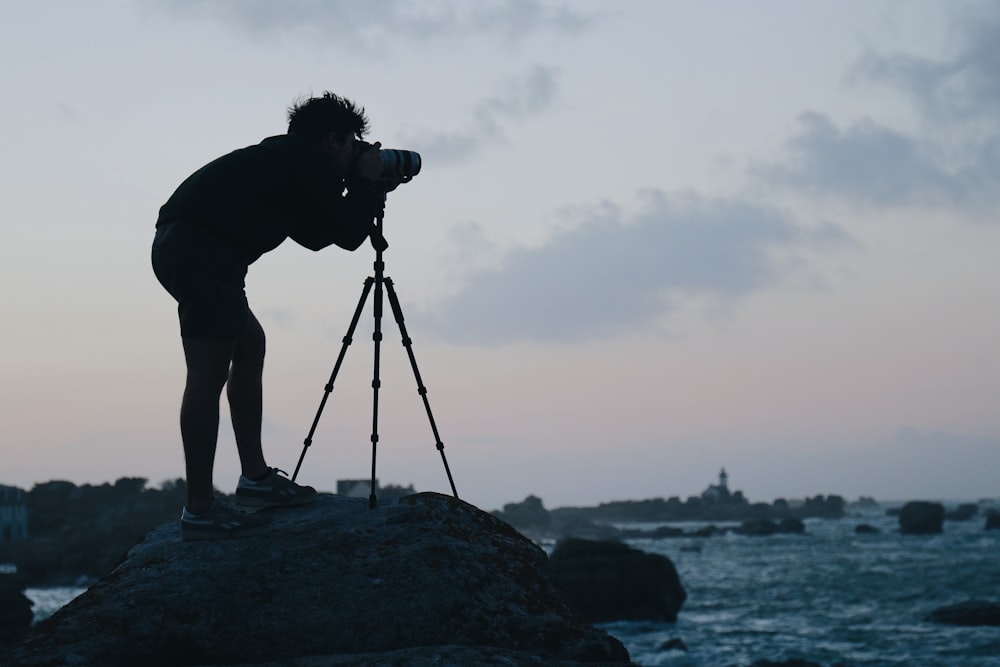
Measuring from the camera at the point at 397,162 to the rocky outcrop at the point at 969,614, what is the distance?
36807 millimetres

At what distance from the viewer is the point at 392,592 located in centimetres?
455

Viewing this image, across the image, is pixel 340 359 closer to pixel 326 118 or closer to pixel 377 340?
pixel 377 340

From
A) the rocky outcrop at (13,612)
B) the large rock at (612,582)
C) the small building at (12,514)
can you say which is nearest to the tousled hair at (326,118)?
the rocky outcrop at (13,612)

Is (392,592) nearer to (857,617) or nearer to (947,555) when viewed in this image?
(857,617)

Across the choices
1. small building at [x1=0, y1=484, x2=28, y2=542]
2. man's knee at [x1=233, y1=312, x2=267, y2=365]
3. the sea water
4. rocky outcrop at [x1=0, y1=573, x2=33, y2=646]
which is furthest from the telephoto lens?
small building at [x1=0, y1=484, x2=28, y2=542]

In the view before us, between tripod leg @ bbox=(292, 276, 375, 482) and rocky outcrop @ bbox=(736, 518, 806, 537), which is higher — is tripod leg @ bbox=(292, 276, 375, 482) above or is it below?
above

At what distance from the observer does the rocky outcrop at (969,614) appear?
113 ft

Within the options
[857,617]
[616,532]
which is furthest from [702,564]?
[616,532]

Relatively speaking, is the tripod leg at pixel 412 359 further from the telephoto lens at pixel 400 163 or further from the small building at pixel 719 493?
the small building at pixel 719 493

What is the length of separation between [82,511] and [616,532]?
8434 centimetres

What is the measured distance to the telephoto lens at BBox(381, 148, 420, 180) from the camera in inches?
209

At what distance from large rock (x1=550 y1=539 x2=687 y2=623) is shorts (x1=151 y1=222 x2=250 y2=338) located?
117 ft

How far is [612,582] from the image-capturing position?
128 feet

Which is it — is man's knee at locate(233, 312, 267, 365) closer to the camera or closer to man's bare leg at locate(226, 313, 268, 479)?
man's bare leg at locate(226, 313, 268, 479)
